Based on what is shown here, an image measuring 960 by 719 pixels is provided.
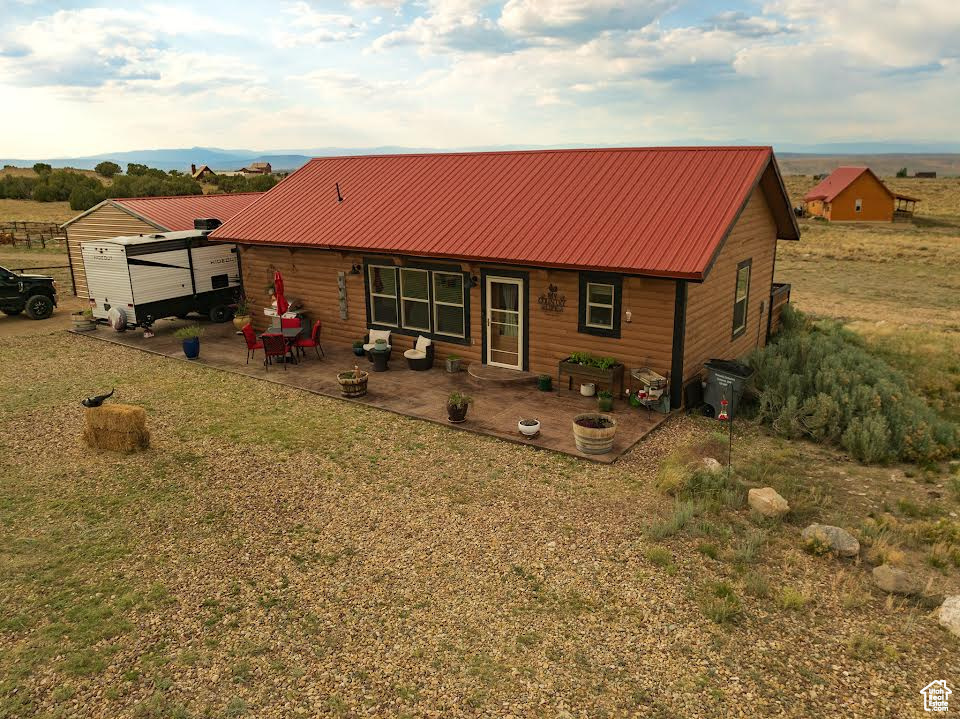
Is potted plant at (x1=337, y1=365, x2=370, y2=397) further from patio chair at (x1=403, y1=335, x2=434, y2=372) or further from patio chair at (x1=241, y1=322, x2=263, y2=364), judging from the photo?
patio chair at (x1=241, y1=322, x2=263, y2=364)

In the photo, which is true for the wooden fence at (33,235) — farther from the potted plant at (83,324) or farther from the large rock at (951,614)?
the large rock at (951,614)

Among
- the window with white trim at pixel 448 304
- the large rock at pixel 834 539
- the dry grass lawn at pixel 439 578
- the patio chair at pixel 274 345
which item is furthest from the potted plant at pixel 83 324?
the large rock at pixel 834 539

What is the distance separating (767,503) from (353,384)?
321 inches

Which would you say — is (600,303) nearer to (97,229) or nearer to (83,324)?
(83,324)

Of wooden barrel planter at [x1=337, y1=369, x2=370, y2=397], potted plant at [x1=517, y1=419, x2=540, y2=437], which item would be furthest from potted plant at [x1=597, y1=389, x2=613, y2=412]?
wooden barrel planter at [x1=337, y1=369, x2=370, y2=397]

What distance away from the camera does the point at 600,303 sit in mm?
13242

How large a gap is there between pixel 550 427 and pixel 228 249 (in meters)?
13.5

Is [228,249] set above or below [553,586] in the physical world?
above

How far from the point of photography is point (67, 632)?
6723 millimetres

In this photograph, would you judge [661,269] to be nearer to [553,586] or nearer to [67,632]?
[553,586]

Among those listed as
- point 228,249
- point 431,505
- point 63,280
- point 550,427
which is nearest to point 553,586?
point 431,505

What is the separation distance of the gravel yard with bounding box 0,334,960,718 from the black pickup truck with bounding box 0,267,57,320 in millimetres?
12575

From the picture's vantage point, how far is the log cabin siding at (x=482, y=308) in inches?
497

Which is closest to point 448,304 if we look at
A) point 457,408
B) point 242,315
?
point 457,408
